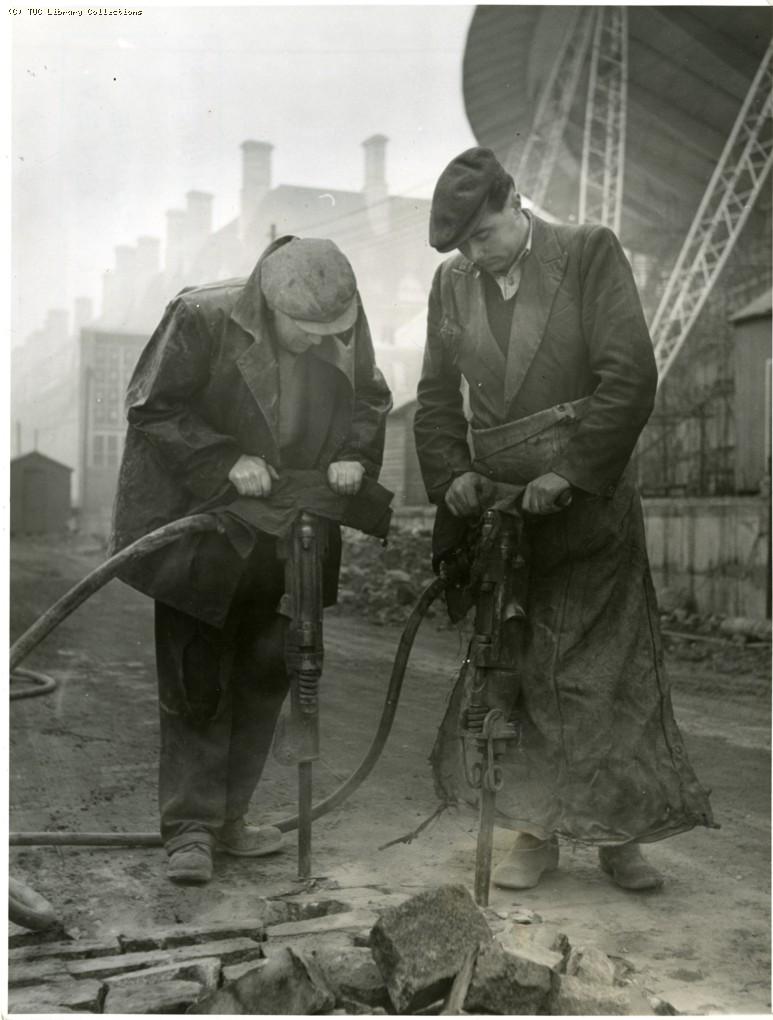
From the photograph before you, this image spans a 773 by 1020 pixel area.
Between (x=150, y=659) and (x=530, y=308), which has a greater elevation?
(x=530, y=308)

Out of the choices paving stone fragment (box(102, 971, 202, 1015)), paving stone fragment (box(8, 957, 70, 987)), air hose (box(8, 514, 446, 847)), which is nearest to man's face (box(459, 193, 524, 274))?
air hose (box(8, 514, 446, 847))

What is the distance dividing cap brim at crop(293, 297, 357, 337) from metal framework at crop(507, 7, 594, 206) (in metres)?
0.99

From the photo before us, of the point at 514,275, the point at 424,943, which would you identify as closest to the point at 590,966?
the point at 424,943

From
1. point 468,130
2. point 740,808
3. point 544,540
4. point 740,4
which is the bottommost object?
point 740,808

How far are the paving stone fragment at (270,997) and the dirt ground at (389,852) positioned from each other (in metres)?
0.28

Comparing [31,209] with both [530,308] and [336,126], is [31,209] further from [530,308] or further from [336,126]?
[530,308]

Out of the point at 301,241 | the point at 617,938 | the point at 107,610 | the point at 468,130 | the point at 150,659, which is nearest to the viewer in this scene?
the point at 617,938

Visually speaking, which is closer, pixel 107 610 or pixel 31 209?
pixel 31 209

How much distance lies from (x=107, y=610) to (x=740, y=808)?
13.9ft

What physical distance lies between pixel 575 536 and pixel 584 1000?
1147 millimetres

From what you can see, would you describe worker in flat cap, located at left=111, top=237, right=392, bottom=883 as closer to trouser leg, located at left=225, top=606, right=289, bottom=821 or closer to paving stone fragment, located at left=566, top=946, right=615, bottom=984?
trouser leg, located at left=225, top=606, right=289, bottom=821

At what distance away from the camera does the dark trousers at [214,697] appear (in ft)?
9.28

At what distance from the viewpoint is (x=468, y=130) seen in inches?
114

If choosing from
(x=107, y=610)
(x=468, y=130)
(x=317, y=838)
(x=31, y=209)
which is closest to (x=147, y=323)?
(x=31, y=209)
